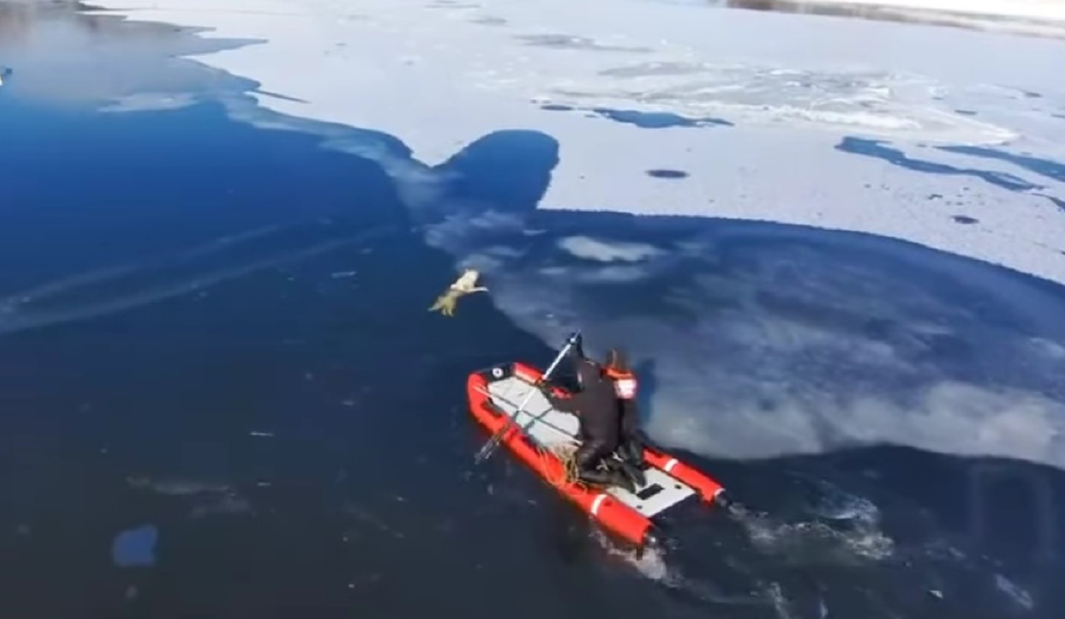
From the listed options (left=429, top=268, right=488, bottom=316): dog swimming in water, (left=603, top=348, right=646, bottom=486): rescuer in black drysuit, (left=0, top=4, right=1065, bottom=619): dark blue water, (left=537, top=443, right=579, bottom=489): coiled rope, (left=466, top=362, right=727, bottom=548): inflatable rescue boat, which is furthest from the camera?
(left=429, top=268, right=488, bottom=316): dog swimming in water

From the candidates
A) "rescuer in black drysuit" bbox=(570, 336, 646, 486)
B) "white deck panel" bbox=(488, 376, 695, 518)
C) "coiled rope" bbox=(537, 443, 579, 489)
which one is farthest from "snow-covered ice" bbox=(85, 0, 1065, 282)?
"rescuer in black drysuit" bbox=(570, 336, 646, 486)

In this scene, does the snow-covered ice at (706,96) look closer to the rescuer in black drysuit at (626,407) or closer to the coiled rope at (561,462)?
the coiled rope at (561,462)

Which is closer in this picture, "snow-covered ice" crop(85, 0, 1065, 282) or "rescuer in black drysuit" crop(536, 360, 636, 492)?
"rescuer in black drysuit" crop(536, 360, 636, 492)

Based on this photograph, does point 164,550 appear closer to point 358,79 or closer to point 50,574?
point 50,574

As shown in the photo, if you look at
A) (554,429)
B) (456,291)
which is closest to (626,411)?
(554,429)

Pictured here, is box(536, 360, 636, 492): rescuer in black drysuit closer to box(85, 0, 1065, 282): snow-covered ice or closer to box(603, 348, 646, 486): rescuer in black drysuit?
box(603, 348, 646, 486): rescuer in black drysuit

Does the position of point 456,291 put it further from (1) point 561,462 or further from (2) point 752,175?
(2) point 752,175
